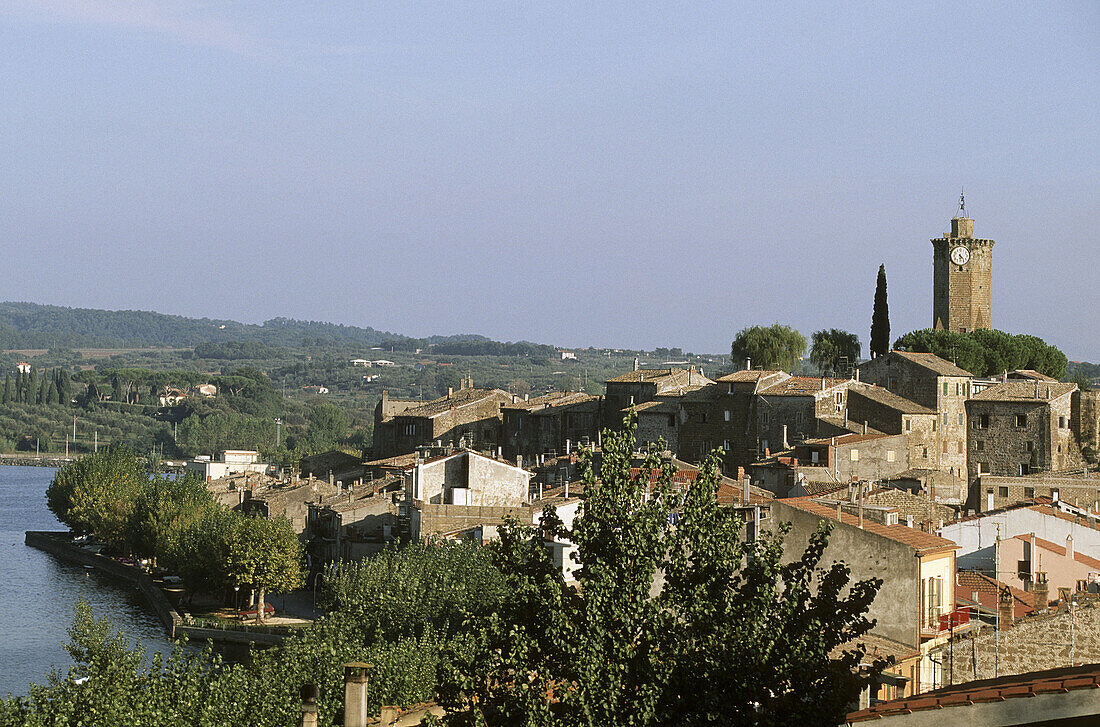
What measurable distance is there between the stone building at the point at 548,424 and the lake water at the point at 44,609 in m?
18.5

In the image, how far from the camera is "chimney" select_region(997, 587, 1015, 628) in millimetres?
18725

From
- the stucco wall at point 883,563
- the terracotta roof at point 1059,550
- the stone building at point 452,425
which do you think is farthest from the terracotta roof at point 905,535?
the stone building at point 452,425

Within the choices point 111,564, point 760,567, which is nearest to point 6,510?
point 111,564

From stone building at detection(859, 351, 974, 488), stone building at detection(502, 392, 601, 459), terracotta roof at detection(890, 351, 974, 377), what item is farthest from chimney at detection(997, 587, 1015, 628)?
stone building at detection(502, 392, 601, 459)

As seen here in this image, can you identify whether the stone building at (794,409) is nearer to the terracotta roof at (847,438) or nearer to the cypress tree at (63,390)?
the terracotta roof at (847,438)

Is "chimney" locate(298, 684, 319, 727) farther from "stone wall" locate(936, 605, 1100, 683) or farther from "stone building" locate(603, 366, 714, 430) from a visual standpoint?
"stone building" locate(603, 366, 714, 430)

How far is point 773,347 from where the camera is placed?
64.8 m

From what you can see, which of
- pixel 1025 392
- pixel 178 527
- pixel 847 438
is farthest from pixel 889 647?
pixel 178 527

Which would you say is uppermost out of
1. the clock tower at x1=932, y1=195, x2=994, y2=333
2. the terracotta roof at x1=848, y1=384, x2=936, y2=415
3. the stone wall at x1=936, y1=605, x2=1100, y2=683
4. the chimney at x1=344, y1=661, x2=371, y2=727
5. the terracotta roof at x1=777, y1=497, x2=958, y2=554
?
the clock tower at x1=932, y1=195, x2=994, y2=333

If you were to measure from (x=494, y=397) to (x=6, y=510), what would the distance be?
4401cm

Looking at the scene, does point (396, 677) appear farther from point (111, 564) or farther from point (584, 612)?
point (111, 564)

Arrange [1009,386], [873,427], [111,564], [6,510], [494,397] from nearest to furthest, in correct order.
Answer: [873,427] → [1009,386] → [111,564] → [494,397] → [6,510]

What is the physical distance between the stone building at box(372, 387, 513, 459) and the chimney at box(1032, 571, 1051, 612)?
4156 centimetres

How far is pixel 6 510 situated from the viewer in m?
93.0
